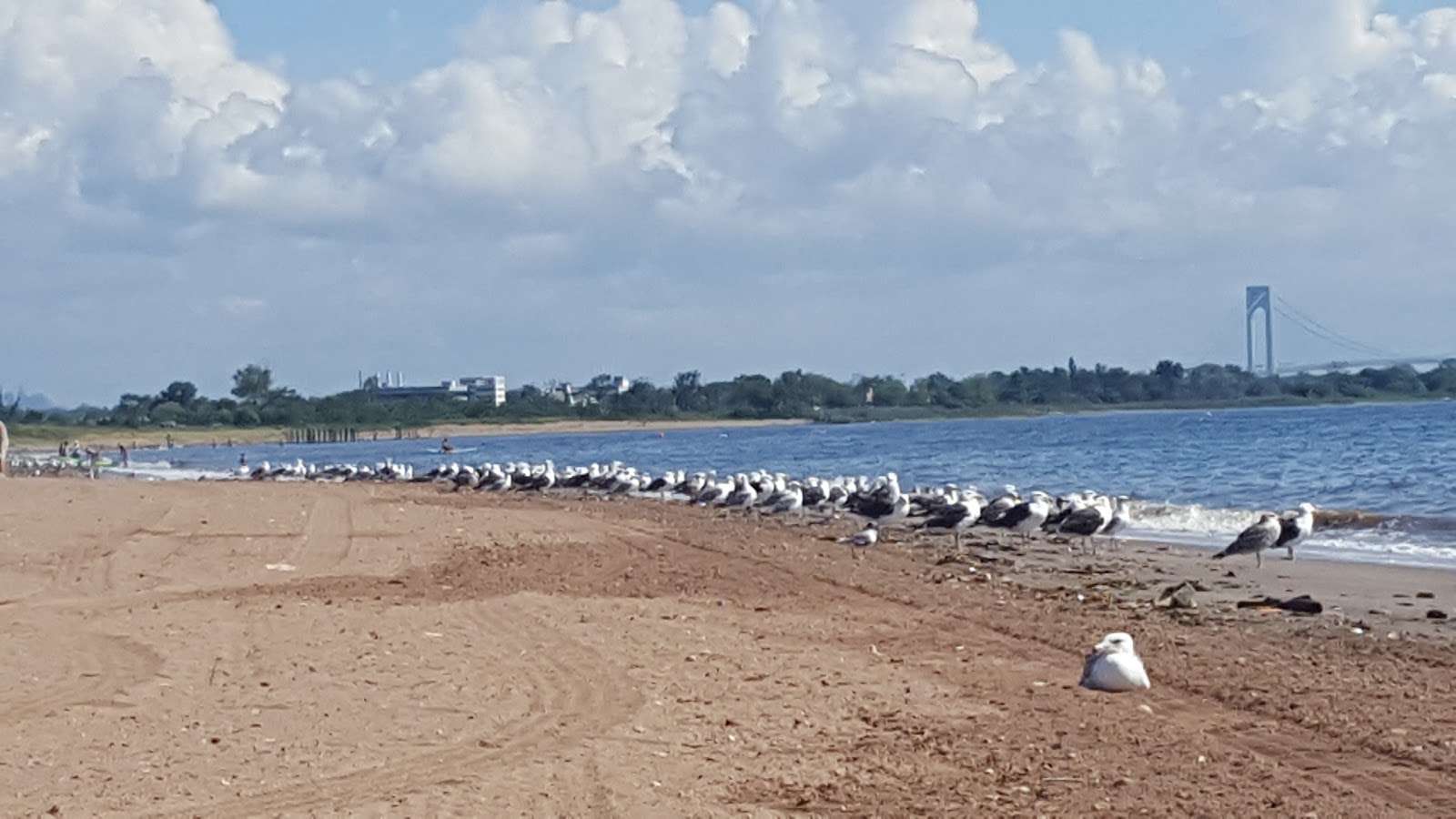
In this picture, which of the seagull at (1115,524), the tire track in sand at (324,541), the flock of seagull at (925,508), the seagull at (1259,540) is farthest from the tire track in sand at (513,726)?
the seagull at (1115,524)

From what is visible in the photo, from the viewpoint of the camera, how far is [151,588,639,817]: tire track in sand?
680 centimetres

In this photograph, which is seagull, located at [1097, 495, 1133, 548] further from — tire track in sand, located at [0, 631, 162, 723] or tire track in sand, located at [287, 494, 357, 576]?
tire track in sand, located at [0, 631, 162, 723]

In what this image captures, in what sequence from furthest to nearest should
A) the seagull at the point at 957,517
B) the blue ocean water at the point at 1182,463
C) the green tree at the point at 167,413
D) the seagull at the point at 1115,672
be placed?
1. the green tree at the point at 167,413
2. the blue ocean water at the point at 1182,463
3. the seagull at the point at 957,517
4. the seagull at the point at 1115,672

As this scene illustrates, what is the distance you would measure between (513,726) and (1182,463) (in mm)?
40380

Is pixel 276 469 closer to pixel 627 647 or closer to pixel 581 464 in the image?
pixel 581 464

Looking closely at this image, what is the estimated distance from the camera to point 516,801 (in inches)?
267

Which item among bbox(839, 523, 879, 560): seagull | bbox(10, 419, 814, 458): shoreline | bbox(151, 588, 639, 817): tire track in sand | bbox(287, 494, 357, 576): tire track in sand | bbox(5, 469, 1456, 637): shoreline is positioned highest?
bbox(10, 419, 814, 458): shoreline

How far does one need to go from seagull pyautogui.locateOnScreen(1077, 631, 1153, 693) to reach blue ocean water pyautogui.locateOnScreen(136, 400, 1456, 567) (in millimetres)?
10134

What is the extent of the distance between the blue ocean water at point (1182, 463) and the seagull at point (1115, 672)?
399 inches

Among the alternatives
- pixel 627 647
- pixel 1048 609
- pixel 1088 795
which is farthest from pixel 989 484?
pixel 1088 795

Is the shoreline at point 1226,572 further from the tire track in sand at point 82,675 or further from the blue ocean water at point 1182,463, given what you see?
the tire track in sand at point 82,675

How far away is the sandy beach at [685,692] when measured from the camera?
698 cm

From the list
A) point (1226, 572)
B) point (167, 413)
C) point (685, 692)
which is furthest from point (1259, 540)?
point (167, 413)

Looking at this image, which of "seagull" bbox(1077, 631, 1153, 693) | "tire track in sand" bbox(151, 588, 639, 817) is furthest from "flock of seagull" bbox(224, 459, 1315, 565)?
"tire track in sand" bbox(151, 588, 639, 817)
